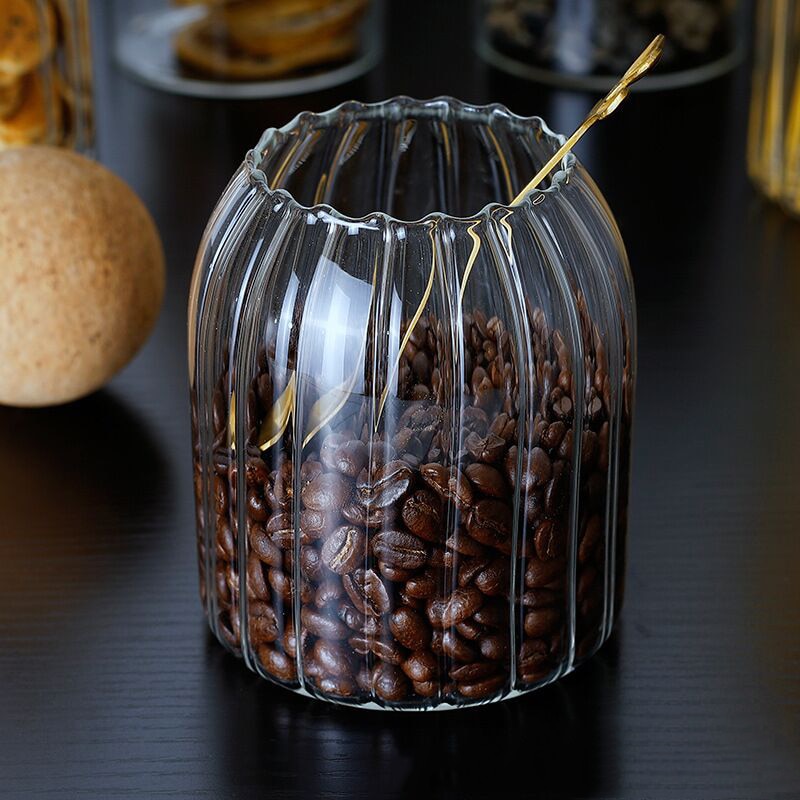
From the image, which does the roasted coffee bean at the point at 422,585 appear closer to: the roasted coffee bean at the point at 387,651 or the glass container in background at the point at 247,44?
the roasted coffee bean at the point at 387,651

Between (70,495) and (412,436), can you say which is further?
(70,495)

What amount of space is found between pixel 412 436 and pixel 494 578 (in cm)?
5

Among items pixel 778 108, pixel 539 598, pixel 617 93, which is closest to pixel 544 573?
pixel 539 598

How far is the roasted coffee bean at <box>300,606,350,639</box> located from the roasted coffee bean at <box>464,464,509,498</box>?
0.20 ft

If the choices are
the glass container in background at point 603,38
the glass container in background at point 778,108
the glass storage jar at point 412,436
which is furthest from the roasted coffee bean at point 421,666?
the glass container in background at point 603,38

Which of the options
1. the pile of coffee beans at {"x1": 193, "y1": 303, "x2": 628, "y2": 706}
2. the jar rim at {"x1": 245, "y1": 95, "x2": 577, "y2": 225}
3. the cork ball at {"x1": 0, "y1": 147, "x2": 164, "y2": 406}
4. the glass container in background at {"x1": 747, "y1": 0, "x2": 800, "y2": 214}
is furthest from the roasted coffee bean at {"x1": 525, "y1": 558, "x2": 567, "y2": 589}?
the glass container in background at {"x1": 747, "y1": 0, "x2": 800, "y2": 214}

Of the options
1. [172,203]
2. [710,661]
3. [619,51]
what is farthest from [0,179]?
[619,51]

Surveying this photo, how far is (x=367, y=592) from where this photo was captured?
1.56ft

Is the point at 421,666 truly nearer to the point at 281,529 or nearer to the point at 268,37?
the point at 281,529

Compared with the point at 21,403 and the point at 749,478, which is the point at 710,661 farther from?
the point at 21,403

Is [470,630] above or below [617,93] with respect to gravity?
below

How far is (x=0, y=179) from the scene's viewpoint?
0.63m

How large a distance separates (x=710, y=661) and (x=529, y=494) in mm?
105

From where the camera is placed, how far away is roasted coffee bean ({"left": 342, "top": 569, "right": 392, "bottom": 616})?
1.55ft
